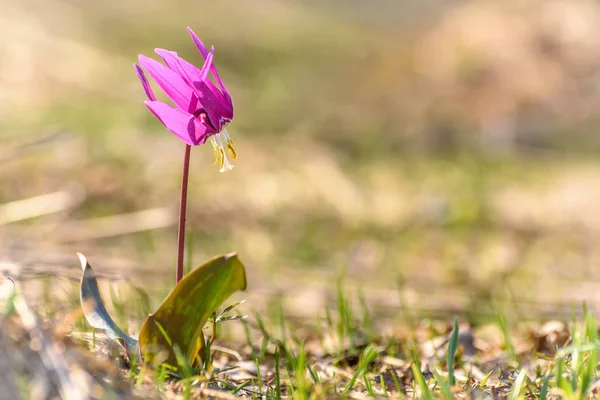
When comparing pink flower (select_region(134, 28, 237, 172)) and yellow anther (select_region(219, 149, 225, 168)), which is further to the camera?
yellow anther (select_region(219, 149, 225, 168))

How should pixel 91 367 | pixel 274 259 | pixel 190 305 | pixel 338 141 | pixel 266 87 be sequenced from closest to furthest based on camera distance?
pixel 91 367, pixel 190 305, pixel 274 259, pixel 338 141, pixel 266 87

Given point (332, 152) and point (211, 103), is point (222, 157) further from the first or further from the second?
point (332, 152)

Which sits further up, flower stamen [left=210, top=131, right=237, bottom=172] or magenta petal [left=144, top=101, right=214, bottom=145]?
magenta petal [left=144, top=101, right=214, bottom=145]

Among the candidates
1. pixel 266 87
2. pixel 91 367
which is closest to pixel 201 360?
pixel 91 367

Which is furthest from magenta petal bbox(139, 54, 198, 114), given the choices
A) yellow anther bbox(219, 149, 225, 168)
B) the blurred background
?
the blurred background

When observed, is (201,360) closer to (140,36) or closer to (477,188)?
(477,188)

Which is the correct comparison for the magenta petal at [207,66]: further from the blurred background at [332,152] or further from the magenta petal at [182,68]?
the blurred background at [332,152]

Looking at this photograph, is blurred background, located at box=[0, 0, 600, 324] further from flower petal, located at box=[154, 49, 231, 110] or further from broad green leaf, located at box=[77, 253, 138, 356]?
flower petal, located at box=[154, 49, 231, 110]
